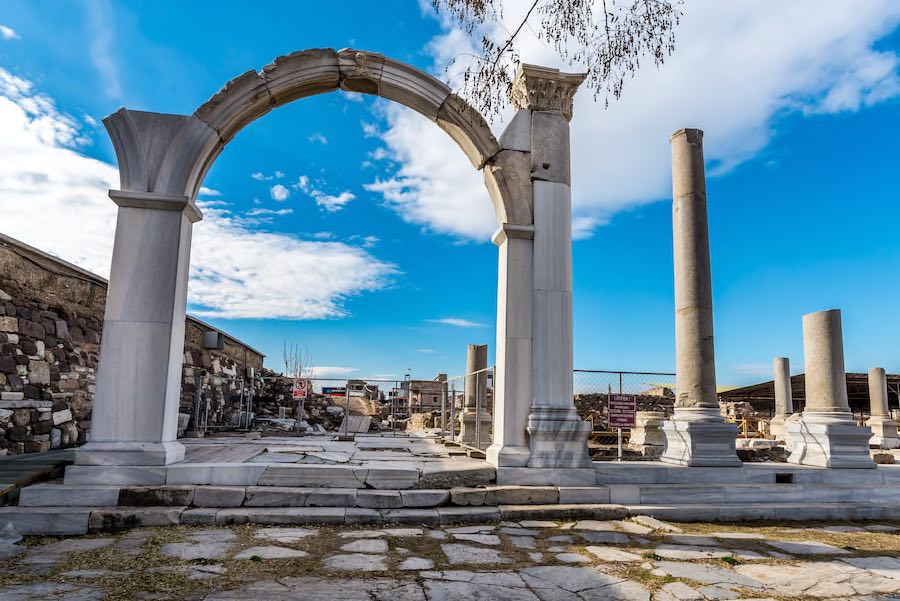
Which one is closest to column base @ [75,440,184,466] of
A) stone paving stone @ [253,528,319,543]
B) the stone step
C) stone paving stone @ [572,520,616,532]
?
the stone step

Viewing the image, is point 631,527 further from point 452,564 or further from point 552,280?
point 552,280

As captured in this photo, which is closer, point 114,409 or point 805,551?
point 805,551

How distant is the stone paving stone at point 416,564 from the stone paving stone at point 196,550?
49.2 inches

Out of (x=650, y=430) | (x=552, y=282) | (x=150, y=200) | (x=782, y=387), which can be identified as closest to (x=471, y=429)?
(x=650, y=430)

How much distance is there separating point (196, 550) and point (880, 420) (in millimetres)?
18456

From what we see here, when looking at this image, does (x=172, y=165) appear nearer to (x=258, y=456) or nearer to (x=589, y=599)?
(x=258, y=456)

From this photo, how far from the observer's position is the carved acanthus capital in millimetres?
6891

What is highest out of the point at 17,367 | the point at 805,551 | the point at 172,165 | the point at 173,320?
the point at 172,165

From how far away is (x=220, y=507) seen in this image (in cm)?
524

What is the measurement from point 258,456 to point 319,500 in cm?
163

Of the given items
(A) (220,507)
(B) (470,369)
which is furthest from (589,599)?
(B) (470,369)

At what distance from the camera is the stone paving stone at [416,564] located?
390cm

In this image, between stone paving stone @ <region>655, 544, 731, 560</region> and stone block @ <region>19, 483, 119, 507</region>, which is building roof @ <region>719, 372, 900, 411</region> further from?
stone block @ <region>19, 483, 119, 507</region>

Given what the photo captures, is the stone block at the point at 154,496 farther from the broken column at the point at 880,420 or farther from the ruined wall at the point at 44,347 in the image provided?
the broken column at the point at 880,420
